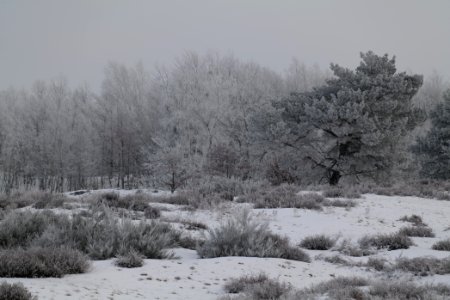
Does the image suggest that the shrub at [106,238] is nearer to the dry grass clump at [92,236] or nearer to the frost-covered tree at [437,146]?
the dry grass clump at [92,236]

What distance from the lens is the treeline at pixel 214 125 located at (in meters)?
26.5

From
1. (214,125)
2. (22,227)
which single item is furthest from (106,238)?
(214,125)

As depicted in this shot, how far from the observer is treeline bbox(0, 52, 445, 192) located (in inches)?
1043

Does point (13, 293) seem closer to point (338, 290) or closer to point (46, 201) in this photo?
point (338, 290)

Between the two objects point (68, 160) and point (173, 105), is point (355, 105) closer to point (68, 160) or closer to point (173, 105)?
point (173, 105)

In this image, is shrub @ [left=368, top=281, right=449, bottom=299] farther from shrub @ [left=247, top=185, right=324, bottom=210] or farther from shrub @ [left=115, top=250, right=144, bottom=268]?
shrub @ [left=247, top=185, right=324, bottom=210]

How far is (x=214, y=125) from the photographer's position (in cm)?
4469

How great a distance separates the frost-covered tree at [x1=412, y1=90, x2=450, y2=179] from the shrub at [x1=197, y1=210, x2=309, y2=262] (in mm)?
23914

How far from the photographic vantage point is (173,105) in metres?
48.6

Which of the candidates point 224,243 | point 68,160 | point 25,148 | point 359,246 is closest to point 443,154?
point 359,246

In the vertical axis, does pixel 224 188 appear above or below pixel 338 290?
above

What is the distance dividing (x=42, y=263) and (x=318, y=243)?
15.0ft

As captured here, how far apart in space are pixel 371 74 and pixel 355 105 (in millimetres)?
4659

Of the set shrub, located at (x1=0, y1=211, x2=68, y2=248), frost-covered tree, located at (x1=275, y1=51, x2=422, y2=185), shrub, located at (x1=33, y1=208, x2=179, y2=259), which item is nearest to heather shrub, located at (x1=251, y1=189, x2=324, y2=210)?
shrub, located at (x1=33, y1=208, x2=179, y2=259)
